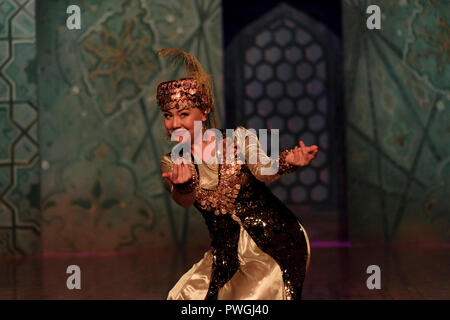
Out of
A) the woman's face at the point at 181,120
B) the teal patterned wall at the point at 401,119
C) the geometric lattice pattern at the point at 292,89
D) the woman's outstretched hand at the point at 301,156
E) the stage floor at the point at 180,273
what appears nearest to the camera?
the woman's outstretched hand at the point at 301,156

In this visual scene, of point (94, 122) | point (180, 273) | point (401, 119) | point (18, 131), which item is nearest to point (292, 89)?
point (401, 119)

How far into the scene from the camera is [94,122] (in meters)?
4.71

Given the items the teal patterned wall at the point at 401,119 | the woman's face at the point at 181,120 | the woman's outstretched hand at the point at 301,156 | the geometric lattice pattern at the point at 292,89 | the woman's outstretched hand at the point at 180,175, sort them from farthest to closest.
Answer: the geometric lattice pattern at the point at 292,89
the teal patterned wall at the point at 401,119
the woman's face at the point at 181,120
the woman's outstretched hand at the point at 301,156
the woman's outstretched hand at the point at 180,175

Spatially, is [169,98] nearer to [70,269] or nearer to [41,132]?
[70,269]

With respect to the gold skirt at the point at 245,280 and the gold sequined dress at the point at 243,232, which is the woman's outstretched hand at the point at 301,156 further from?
the gold skirt at the point at 245,280

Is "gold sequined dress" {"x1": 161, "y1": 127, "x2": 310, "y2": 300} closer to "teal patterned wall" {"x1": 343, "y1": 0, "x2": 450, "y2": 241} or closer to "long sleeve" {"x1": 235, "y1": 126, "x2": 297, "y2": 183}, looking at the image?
"long sleeve" {"x1": 235, "y1": 126, "x2": 297, "y2": 183}

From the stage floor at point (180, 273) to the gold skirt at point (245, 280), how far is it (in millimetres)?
1086

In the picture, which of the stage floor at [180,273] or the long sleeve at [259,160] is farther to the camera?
the stage floor at [180,273]

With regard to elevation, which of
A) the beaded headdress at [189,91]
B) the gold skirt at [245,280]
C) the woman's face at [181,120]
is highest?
the beaded headdress at [189,91]

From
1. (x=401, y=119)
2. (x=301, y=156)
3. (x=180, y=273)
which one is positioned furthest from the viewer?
(x=401, y=119)

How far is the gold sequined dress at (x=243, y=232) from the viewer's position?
77.1 inches

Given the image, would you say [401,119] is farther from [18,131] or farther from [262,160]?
[18,131]

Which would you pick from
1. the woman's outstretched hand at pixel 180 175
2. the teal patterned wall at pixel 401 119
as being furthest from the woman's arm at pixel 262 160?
the teal patterned wall at pixel 401 119

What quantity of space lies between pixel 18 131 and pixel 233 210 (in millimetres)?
3336
